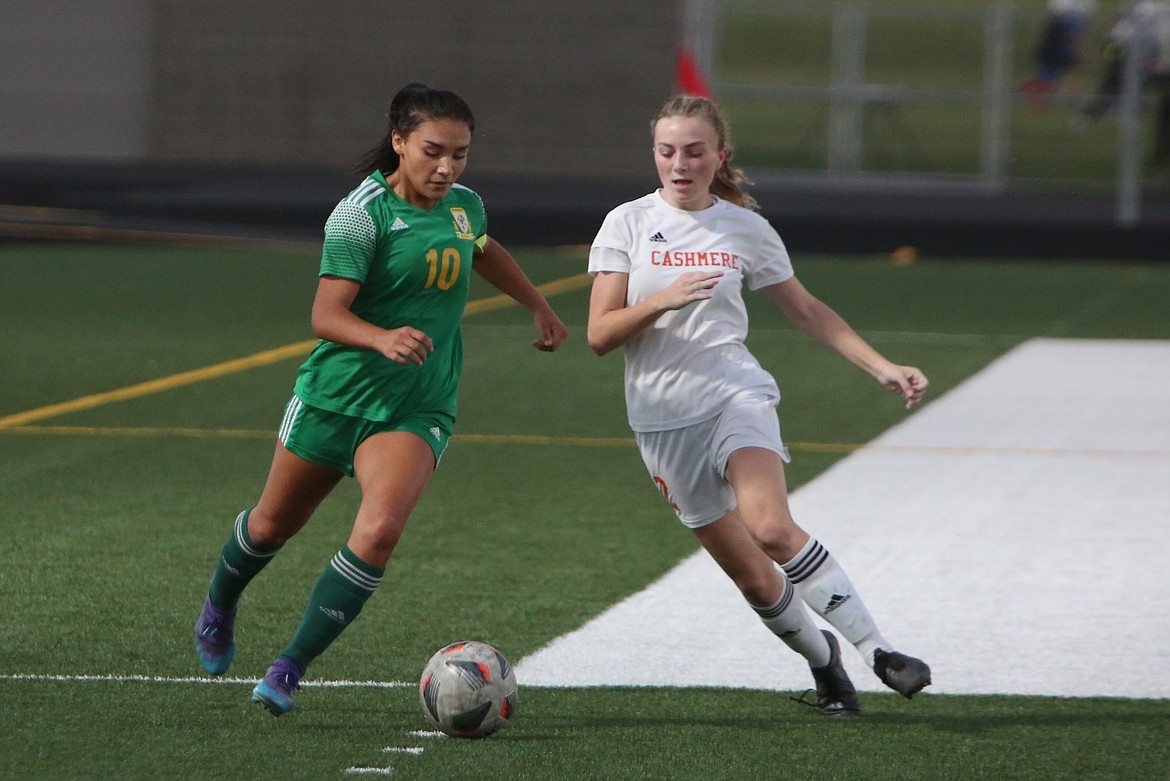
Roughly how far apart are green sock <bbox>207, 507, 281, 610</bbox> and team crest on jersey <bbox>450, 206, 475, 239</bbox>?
3.34 ft

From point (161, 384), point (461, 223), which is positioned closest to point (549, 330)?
point (461, 223)

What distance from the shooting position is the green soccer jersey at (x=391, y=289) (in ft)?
17.3

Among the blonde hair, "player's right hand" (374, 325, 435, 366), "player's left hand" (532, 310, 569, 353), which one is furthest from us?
"player's left hand" (532, 310, 569, 353)

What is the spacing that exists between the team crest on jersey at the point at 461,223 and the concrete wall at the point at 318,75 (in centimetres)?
2303

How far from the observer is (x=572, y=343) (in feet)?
48.5

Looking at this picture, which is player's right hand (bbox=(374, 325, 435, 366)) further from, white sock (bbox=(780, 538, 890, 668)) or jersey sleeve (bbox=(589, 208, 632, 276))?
white sock (bbox=(780, 538, 890, 668))

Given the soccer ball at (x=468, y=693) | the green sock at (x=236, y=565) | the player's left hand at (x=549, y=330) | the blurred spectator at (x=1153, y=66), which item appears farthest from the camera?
the blurred spectator at (x=1153, y=66)

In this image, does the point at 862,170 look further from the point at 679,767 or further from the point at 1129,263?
the point at 679,767

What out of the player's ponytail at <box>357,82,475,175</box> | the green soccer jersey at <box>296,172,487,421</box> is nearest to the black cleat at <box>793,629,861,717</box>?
the green soccer jersey at <box>296,172,487,421</box>

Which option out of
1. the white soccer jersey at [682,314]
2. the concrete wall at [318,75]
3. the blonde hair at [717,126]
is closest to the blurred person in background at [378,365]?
the white soccer jersey at [682,314]

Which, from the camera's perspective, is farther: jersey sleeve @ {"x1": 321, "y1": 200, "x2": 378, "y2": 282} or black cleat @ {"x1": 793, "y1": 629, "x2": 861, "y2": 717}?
black cleat @ {"x1": 793, "y1": 629, "x2": 861, "y2": 717}

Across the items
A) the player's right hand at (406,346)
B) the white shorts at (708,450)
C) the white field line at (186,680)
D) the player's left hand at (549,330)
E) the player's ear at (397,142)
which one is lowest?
the white field line at (186,680)

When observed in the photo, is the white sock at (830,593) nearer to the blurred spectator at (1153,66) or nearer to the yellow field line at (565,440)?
the yellow field line at (565,440)

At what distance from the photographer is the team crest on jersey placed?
5422 millimetres
